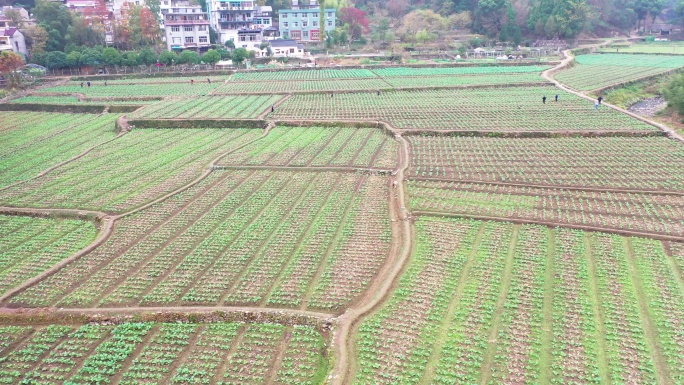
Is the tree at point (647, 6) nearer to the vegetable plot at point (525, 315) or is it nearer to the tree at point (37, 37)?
the vegetable plot at point (525, 315)

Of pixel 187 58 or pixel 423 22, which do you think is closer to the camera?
pixel 187 58

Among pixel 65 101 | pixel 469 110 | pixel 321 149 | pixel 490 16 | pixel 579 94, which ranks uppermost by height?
pixel 490 16

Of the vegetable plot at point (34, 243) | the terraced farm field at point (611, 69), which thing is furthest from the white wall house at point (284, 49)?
the vegetable plot at point (34, 243)

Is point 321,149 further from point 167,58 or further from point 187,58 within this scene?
point 167,58

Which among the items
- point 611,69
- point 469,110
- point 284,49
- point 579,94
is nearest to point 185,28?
point 284,49

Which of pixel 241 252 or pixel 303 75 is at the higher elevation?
pixel 303 75

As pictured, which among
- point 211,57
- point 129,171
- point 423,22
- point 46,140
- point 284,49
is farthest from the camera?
point 423,22

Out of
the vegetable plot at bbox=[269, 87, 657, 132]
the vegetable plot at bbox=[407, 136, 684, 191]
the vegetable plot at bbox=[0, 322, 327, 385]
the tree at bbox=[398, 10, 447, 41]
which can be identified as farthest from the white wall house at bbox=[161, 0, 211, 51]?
the vegetable plot at bbox=[0, 322, 327, 385]
